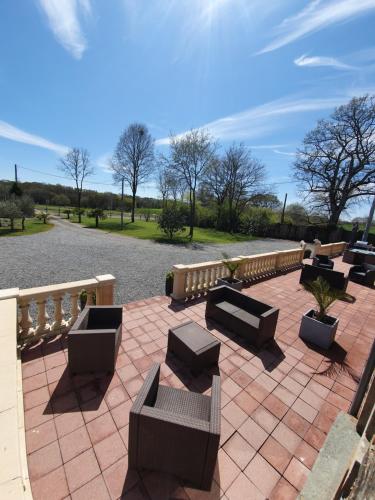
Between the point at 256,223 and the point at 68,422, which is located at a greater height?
the point at 256,223

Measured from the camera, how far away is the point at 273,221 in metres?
27.0

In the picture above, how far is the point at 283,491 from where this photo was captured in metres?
1.73

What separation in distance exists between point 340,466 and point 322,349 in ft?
6.57

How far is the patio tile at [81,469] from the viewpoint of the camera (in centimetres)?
169

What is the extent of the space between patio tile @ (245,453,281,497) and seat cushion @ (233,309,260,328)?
177cm

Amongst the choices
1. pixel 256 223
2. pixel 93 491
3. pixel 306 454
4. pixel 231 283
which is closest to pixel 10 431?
pixel 93 491

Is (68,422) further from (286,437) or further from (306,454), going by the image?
(306,454)

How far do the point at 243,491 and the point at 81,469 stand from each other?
134 cm

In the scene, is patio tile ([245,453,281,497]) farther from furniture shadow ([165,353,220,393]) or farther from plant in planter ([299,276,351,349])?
plant in planter ([299,276,351,349])

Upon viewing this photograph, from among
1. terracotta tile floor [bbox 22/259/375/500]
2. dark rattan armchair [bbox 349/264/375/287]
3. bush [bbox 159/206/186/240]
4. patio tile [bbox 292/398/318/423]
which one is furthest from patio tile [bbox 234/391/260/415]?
bush [bbox 159/206/186/240]

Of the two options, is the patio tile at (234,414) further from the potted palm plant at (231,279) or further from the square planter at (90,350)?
the potted palm plant at (231,279)

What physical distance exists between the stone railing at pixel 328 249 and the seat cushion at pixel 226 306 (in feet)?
28.1

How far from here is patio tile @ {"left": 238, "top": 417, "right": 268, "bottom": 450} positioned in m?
2.08

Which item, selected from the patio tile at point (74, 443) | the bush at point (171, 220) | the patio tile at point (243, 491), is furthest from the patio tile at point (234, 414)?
the bush at point (171, 220)
